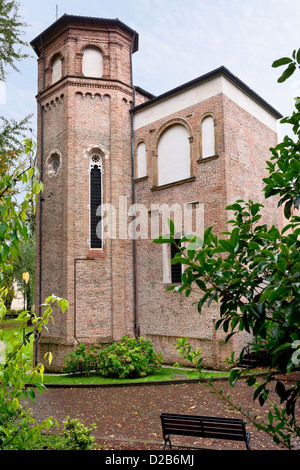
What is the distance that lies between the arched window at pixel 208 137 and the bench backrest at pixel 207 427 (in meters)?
10.7

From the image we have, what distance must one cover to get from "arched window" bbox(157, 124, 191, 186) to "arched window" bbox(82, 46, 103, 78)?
13.8 feet

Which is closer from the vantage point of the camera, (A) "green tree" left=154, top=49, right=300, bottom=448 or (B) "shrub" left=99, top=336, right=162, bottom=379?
(A) "green tree" left=154, top=49, right=300, bottom=448

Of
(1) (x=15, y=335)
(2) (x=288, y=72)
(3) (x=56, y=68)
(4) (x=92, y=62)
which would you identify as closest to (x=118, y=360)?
(1) (x=15, y=335)

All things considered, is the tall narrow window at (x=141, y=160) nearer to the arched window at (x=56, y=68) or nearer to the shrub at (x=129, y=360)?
the arched window at (x=56, y=68)

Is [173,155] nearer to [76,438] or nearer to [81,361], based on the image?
[81,361]

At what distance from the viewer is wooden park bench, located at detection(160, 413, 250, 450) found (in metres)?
5.38

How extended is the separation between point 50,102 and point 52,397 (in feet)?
41.9

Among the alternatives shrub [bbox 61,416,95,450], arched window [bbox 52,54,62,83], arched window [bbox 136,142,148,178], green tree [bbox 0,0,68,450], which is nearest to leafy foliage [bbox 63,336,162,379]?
shrub [bbox 61,416,95,450]

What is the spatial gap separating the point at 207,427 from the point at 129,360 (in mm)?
7105

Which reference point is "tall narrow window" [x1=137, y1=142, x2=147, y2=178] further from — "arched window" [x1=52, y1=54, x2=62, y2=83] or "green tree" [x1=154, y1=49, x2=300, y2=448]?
"green tree" [x1=154, y1=49, x2=300, y2=448]

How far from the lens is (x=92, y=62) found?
1652 cm

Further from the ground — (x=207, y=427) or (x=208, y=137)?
(x=208, y=137)

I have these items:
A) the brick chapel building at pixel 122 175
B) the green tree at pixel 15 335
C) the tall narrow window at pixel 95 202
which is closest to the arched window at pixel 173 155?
the brick chapel building at pixel 122 175

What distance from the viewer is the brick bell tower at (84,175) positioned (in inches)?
589
